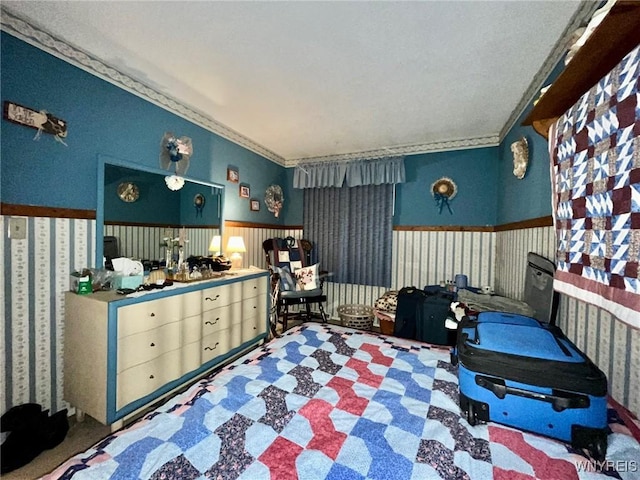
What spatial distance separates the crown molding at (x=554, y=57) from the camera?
55.4 inches

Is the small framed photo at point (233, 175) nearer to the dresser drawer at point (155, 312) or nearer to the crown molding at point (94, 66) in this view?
the crown molding at point (94, 66)

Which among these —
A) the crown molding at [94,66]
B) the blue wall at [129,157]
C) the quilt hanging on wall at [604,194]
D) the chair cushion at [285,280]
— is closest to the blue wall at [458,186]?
the blue wall at [129,157]

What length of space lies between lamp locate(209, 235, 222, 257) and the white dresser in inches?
28.6

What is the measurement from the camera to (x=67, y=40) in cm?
177

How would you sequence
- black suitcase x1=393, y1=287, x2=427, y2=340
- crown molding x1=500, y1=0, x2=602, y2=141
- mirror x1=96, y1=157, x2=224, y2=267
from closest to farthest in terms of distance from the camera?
crown molding x1=500, y1=0, x2=602, y2=141, mirror x1=96, y1=157, x2=224, y2=267, black suitcase x1=393, y1=287, x2=427, y2=340

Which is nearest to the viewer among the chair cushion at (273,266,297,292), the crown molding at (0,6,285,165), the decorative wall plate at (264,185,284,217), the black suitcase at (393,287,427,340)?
the crown molding at (0,6,285,165)

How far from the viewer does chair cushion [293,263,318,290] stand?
12.2ft

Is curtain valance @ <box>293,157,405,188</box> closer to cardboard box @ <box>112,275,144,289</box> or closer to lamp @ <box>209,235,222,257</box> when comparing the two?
lamp @ <box>209,235,222,257</box>

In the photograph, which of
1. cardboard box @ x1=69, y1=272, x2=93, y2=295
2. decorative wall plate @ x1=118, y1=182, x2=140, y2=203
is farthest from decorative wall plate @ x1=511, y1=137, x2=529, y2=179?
cardboard box @ x1=69, y1=272, x2=93, y2=295

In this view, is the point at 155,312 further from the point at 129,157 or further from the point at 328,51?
the point at 328,51

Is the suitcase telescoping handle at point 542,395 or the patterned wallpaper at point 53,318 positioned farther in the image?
the patterned wallpaper at point 53,318

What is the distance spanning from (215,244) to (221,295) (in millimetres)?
824

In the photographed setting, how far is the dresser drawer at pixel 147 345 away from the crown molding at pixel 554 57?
3.29 m

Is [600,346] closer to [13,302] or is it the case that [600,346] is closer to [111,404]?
[111,404]
